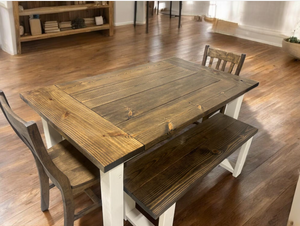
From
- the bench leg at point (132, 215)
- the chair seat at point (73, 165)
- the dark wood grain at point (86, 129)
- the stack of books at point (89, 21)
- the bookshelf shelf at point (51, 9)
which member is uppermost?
the bookshelf shelf at point (51, 9)

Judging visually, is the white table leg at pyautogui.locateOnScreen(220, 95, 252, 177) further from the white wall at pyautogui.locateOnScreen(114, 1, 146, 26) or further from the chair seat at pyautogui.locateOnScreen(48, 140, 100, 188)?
the white wall at pyautogui.locateOnScreen(114, 1, 146, 26)

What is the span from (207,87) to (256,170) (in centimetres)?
79

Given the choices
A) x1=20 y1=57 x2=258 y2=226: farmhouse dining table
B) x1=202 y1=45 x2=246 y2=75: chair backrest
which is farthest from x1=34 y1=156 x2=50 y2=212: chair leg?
x1=202 y1=45 x2=246 y2=75: chair backrest

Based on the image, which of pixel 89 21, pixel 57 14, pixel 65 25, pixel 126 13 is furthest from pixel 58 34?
pixel 126 13

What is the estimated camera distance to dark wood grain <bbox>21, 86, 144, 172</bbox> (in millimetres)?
1103

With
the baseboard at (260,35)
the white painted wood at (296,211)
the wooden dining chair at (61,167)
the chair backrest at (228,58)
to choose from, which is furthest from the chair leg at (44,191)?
the baseboard at (260,35)

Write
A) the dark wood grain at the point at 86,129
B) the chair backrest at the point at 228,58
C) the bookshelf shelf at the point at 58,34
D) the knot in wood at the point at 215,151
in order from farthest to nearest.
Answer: the bookshelf shelf at the point at 58,34 < the chair backrest at the point at 228,58 < the knot in wood at the point at 215,151 < the dark wood grain at the point at 86,129

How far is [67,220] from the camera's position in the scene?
133cm

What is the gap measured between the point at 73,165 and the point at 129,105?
0.42 meters

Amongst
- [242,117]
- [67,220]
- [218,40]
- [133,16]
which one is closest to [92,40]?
[133,16]

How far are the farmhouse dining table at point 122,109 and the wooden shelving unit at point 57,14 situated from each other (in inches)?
108

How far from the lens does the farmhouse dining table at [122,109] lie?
1.17m

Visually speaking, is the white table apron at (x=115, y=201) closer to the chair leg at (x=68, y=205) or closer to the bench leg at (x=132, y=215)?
the bench leg at (x=132, y=215)

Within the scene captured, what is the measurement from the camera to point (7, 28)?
3.86 m
